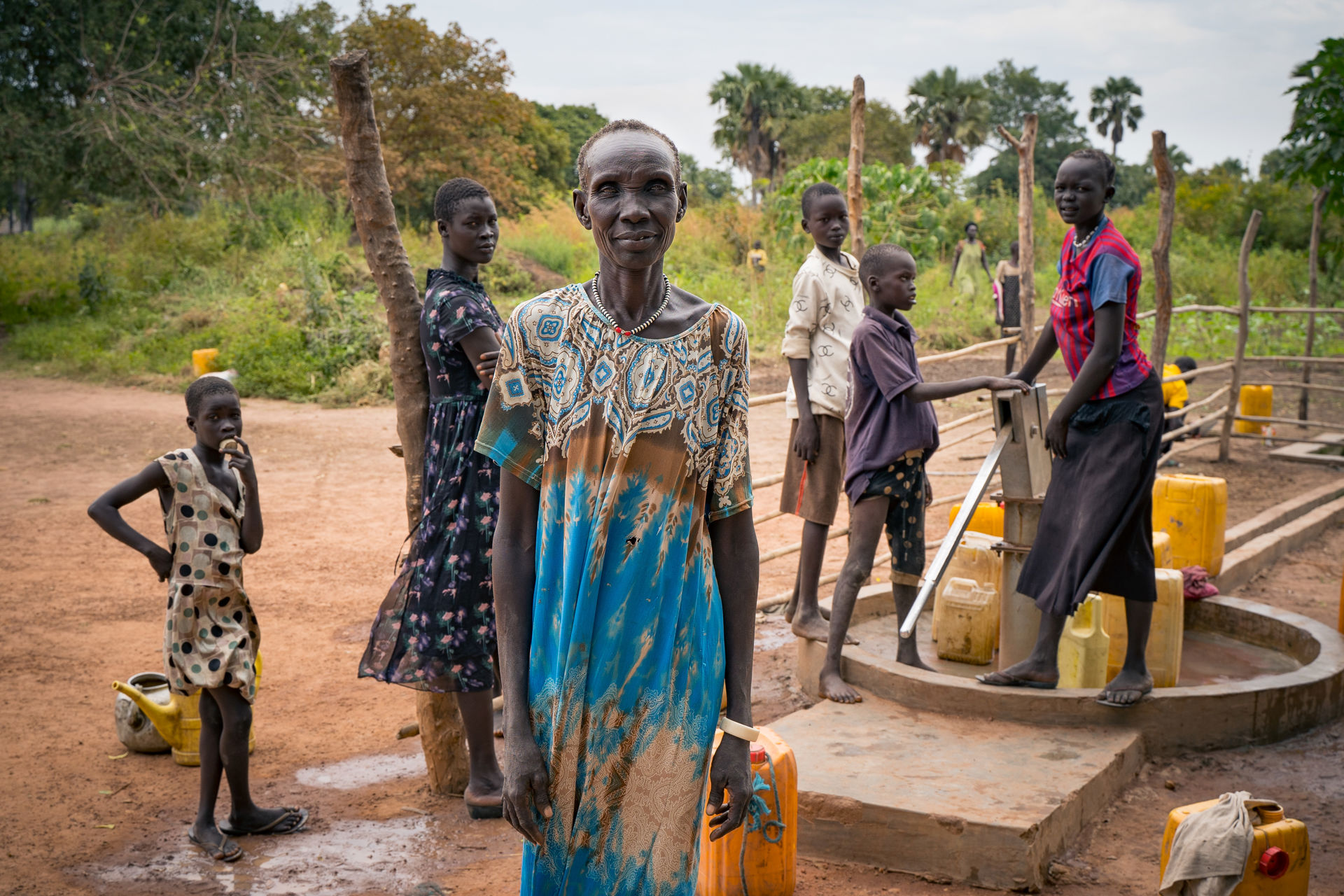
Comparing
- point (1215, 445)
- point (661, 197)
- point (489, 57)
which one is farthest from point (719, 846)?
point (489, 57)

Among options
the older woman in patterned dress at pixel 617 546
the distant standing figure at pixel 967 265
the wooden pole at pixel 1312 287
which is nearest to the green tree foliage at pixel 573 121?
the distant standing figure at pixel 967 265

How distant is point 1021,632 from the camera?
4004mm

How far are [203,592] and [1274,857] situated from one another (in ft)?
9.95

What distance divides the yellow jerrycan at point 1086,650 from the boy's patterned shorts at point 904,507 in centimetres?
60

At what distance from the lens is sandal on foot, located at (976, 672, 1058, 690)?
376 cm

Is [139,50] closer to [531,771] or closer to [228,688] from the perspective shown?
[228,688]

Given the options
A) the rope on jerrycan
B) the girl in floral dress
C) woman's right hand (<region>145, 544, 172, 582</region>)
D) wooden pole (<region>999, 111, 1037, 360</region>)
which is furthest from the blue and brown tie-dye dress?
wooden pole (<region>999, 111, 1037, 360</region>)

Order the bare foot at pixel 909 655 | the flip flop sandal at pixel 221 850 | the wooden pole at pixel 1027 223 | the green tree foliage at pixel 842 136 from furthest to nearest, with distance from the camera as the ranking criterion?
the green tree foliage at pixel 842 136, the wooden pole at pixel 1027 223, the bare foot at pixel 909 655, the flip flop sandal at pixel 221 850

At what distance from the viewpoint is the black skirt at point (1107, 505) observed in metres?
3.62

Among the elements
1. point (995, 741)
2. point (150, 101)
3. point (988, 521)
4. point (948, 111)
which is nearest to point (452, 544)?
point (995, 741)

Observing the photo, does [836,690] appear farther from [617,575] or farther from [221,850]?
[617,575]

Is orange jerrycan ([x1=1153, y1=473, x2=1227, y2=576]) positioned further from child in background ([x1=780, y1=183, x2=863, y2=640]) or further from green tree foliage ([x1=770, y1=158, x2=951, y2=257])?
green tree foliage ([x1=770, y1=158, x2=951, y2=257])

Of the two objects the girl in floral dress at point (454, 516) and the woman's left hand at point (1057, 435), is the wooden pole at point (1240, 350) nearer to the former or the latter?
the woman's left hand at point (1057, 435)

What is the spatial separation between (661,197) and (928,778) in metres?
2.23
